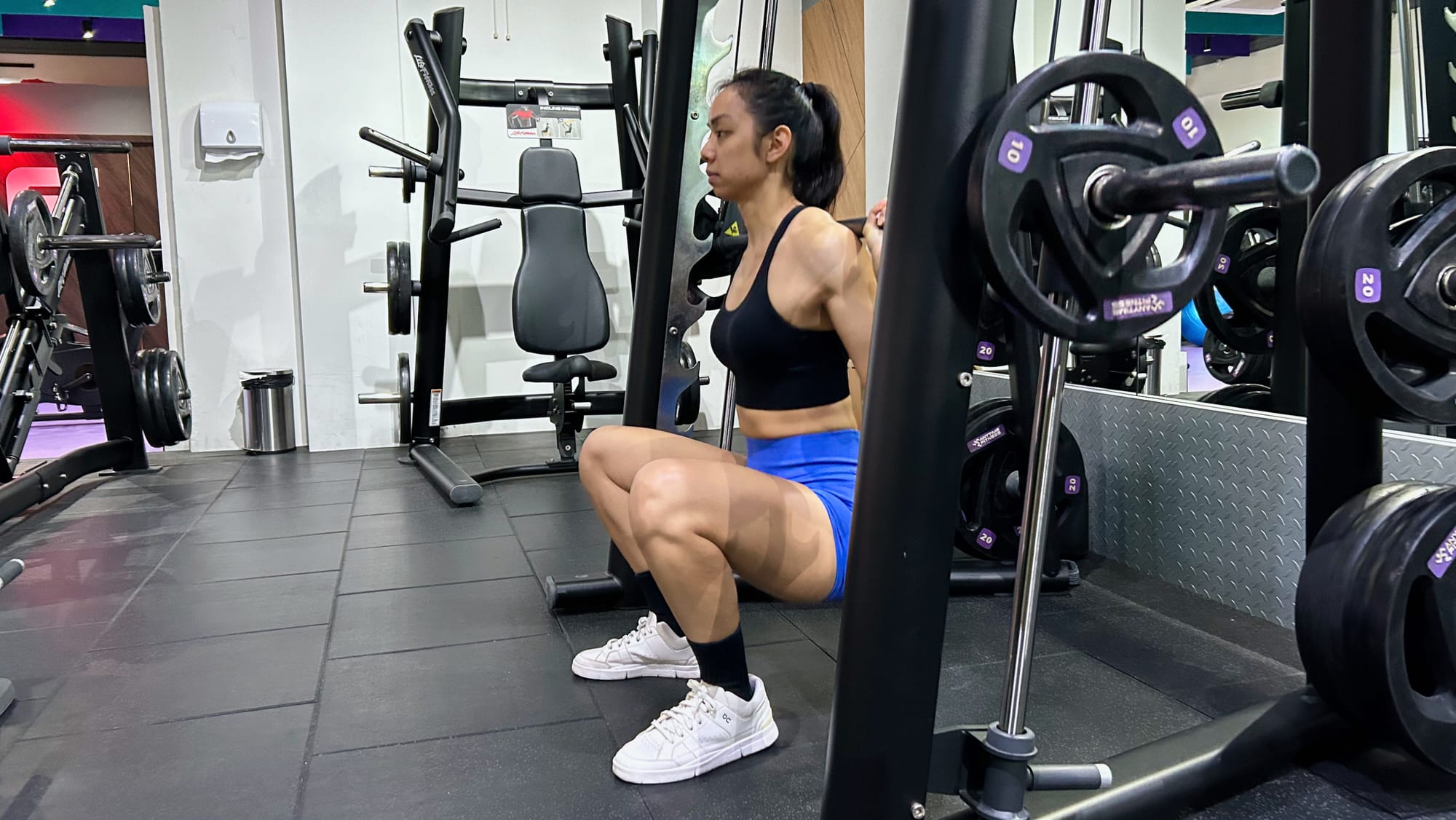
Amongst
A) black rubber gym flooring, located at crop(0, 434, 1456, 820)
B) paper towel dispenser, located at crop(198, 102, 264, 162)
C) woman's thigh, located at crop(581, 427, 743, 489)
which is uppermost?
paper towel dispenser, located at crop(198, 102, 264, 162)

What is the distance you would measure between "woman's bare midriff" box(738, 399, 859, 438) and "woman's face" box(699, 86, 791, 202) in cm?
40

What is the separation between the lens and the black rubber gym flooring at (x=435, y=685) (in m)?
1.55

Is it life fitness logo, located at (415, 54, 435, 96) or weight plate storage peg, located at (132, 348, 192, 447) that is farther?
weight plate storage peg, located at (132, 348, 192, 447)

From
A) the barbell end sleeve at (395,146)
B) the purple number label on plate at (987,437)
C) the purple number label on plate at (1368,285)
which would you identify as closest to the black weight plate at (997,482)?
the purple number label on plate at (987,437)

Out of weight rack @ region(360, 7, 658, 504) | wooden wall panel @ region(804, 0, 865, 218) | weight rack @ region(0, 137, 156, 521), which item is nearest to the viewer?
weight rack @ region(0, 137, 156, 521)

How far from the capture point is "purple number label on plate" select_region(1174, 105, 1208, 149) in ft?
3.38

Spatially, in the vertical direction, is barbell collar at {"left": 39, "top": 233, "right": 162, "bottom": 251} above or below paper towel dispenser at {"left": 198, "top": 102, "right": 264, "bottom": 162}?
below

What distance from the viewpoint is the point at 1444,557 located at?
4.77 ft

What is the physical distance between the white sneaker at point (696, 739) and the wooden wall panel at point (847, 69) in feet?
12.6

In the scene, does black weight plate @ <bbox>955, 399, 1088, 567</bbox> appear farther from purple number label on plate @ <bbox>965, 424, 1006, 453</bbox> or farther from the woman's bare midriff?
the woman's bare midriff

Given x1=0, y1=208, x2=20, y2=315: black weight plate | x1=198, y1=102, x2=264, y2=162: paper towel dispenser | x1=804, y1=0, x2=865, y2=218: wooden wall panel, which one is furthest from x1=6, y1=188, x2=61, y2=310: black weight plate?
x1=804, y1=0, x2=865, y2=218: wooden wall panel

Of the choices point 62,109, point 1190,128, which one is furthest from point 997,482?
point 62,109

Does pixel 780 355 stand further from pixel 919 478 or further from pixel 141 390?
pixel 141 390

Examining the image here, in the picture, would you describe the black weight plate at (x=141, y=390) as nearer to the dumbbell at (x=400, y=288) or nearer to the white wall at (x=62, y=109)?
the dumbbell at (x=400, y=288)
